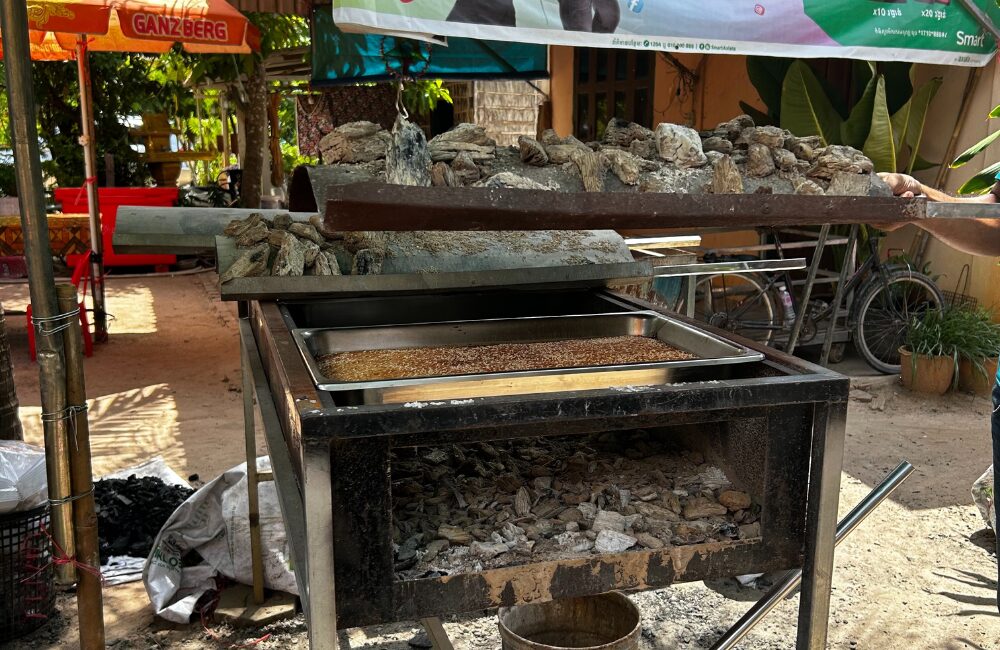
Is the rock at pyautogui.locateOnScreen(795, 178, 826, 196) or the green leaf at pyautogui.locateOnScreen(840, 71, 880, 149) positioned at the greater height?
the green leaf at pyautogui.locateOnScreen(840, 71, 880, 149)

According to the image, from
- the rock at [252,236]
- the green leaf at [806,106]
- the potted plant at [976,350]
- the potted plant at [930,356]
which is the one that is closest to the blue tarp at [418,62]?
the green leaf at [806,106]

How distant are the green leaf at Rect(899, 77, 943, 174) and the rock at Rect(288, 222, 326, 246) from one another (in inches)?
216

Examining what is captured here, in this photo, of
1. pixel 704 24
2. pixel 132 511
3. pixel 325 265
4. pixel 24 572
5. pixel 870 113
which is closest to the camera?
pixel 325 265

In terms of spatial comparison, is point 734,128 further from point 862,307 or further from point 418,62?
point 418,62

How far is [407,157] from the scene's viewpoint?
1.91 metres

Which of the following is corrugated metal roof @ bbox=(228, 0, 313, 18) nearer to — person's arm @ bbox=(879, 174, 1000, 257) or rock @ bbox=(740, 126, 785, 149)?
rock @ bbox=(740, 126, 785, 149)

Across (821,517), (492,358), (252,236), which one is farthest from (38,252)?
(821,517)

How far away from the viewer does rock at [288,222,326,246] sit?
2.59 meters

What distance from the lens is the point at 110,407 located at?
18.6 ft

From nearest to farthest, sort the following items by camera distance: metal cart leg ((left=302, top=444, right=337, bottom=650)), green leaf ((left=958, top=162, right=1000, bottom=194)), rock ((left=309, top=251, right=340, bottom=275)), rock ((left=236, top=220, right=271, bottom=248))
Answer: metal cart leg ((left=302, top=444, right=337, bottom=650))
rock ((left=309, top=251, right=340, bottom=275))
rock ((left=236, top=220, right=271, bottom=248))
green leaf ((left=958, top=162, right=1000, bottom=194))

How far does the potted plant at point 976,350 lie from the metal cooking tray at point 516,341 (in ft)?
14.9

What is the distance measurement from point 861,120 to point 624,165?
5155mm

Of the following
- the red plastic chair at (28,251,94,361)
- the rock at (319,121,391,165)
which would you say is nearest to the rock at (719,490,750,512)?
the rock at (319,121,391,165)

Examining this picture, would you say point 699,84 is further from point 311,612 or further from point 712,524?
point 311,612
